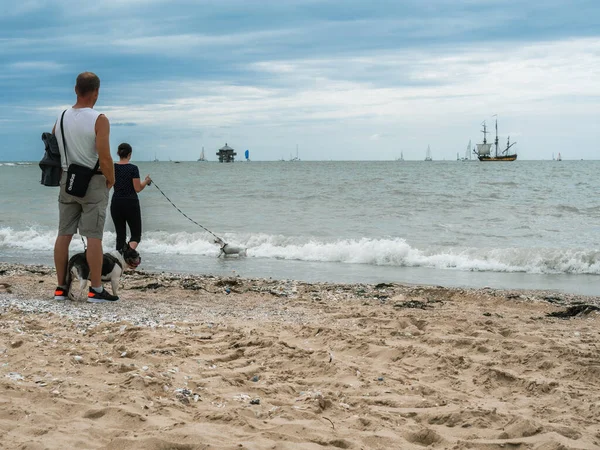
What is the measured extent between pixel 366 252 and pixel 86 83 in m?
7.98

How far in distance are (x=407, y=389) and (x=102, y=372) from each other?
195 cm

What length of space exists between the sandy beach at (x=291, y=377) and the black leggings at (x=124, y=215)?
98 centimetres

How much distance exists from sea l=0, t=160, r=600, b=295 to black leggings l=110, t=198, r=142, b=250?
2.39 m

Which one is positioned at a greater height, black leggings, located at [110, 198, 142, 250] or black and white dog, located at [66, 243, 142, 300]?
black leggings, located at [110, 198, 142, 250]

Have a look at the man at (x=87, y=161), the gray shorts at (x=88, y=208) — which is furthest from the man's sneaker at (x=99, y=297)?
the gray shorts at (x=88, y=208)

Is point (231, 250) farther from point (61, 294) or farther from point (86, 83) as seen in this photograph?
point (86, 83)

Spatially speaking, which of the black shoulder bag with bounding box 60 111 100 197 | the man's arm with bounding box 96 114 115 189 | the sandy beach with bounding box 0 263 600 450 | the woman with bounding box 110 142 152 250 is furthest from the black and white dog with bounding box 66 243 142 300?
the man's arm with bounding box 96 114 115 189

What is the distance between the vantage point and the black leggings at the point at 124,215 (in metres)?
7.21

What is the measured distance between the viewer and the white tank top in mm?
5715

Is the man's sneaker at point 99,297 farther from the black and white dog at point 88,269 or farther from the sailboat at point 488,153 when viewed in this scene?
the sailboat at point 488,153

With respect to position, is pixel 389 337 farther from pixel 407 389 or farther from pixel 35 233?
pixel 35 233

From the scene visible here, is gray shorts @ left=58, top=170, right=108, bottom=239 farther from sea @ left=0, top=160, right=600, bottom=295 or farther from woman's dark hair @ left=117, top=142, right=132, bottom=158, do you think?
sea @ left=0, top=160, right=600, bottom=295

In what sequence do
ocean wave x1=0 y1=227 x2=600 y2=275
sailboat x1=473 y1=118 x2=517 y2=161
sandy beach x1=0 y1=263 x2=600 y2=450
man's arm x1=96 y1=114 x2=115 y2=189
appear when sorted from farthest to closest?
sailboat x1=473 y1=118 x2=517 y2=161 → ocean wave x1=0 y1=227 x2=600 y2=275 → man's arm x1=96 y1=114 x2=115 y2=189 → sandy beach x1=0 y1=263 x2=600 y2=450

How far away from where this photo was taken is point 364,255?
41.3 ft
